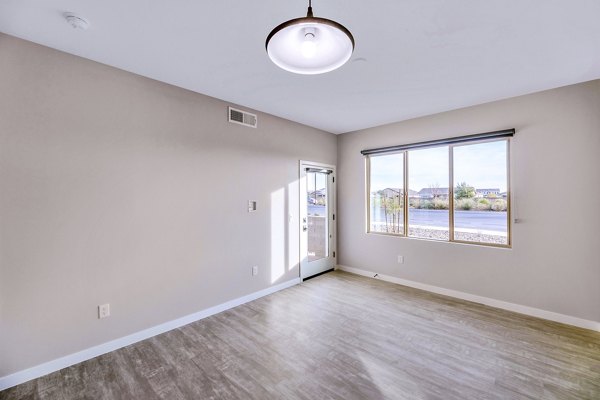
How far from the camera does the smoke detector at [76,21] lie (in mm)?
1881

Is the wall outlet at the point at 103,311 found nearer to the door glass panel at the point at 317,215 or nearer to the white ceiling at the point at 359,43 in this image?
the white ceiling at the point at 359,43

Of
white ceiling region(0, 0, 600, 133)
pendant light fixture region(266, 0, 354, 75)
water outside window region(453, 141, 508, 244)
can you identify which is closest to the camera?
pendant light fixture region(266, 0, 354, 75)

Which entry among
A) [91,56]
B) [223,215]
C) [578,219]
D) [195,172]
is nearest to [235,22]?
[91,56]

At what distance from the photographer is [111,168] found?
8.45 ft

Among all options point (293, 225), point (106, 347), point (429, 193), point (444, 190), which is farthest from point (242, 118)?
point (444, 190)

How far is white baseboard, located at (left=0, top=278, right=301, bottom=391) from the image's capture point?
2.11 m

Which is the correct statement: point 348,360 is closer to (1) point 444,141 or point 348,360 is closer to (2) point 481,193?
(2) point 481,193

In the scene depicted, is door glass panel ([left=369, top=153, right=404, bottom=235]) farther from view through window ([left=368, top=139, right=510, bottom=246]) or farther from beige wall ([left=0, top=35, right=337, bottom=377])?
beige wall ([left=0, top=35, right=337, bottom=377])

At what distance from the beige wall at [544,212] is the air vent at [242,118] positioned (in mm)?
2671

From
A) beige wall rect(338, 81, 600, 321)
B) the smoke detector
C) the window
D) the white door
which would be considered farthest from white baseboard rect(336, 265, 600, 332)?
the smoke detector

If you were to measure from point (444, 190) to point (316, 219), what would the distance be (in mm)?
2197

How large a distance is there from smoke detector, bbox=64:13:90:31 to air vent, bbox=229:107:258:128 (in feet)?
5.64

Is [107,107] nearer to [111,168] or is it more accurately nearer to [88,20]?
[111,168]

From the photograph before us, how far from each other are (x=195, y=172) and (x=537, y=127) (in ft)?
13.9
